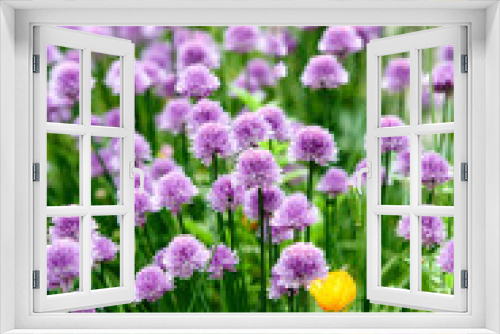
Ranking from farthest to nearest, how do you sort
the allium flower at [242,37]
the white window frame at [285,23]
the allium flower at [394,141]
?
the allium flower at [242,37] < the allium flower at [394,141] < the white window frame at [285,23]

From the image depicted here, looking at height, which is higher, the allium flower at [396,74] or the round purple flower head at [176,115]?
the allium flower at [396,74]

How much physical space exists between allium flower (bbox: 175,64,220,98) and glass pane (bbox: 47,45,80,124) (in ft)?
1.85

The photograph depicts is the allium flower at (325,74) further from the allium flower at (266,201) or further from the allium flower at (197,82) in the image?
the allium flower at (266,201)

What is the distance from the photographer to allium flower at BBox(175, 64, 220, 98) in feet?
9.20

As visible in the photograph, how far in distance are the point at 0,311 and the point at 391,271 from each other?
190cm

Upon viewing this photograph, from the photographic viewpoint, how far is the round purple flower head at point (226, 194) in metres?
2.70

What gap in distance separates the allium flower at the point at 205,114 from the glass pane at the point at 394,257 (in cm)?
108

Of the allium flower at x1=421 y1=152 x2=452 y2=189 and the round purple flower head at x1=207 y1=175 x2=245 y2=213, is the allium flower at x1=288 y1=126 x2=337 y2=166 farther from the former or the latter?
the allium flower at x1=421 y1=152 x2=452 y2=189

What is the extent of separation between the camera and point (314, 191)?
10.1ft

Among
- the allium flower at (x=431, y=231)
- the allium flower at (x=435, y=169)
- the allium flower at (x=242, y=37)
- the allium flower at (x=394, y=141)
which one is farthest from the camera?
the allium flower at (x=242, y=37)

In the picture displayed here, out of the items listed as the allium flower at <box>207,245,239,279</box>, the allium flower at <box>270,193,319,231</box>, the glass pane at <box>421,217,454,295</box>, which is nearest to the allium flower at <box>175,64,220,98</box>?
the allium flower at <box>270,193,319,231</box>

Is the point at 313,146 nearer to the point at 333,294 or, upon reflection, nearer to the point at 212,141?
the point at 212,141

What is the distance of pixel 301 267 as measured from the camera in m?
2.54

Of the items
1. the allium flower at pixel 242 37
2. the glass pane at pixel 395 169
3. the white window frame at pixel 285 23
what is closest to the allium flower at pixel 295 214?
the glass pane at pixel 395 169
